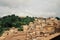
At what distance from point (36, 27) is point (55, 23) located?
1.70m

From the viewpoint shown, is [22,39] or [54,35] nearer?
[54,35]

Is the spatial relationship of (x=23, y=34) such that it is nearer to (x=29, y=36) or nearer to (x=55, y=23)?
(x=29, y=36)

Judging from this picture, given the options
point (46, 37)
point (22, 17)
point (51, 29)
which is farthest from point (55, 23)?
point (22, 17)

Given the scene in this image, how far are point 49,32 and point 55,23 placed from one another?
1.57 metres

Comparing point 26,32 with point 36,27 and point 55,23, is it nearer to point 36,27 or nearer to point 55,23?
point 36,27

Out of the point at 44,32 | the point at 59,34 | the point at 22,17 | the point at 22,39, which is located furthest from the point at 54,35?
the point at 22,17

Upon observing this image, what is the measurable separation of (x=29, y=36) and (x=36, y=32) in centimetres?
68

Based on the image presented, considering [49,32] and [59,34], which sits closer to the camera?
[59,34]

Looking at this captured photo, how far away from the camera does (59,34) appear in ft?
54.6

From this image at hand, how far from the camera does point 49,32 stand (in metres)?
18.0

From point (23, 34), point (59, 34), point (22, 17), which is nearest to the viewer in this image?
point (59, 34)

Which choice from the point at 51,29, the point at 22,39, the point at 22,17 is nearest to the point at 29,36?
the point at 22,39

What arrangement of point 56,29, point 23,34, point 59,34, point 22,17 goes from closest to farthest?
point 59,34, point 56,29, point 23,34, point 22,17

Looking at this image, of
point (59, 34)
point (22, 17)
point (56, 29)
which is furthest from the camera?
point (22, 17)
